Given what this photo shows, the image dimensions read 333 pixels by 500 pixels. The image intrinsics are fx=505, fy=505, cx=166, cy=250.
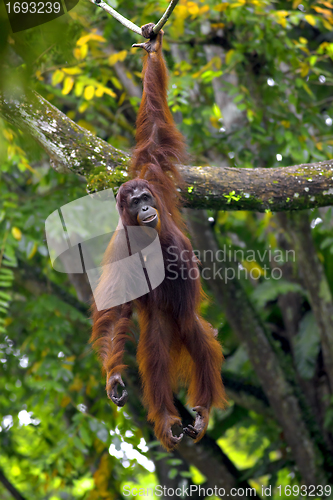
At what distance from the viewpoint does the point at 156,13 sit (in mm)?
5992

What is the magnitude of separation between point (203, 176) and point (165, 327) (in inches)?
46.4

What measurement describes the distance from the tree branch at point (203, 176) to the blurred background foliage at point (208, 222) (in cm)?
97

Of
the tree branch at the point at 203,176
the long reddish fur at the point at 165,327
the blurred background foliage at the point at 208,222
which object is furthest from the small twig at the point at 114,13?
the blurred background foliage at the point at 208,222

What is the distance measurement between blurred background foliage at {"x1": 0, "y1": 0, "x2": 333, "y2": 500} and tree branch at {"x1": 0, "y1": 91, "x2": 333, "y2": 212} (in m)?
0.97

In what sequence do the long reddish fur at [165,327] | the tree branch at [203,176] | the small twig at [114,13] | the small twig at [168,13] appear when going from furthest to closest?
the tree branch at [203,176] < the long reddish fur at [165,327] < the small twig at [114,13] < the small twig at [168,13]

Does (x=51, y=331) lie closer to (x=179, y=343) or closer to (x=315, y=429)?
(x=179, y=343)

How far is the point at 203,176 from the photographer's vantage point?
12.4ft

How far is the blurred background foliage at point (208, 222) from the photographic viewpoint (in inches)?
205

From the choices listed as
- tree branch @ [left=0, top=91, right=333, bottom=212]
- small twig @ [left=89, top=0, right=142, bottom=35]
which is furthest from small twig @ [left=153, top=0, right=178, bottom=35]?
tree branch @ [left=0, top=91, right=333, bottom=212]

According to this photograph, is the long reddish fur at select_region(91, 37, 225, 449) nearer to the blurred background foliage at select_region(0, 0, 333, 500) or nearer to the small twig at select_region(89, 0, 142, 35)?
the small twig at select_region(89, 0, 142, 35)

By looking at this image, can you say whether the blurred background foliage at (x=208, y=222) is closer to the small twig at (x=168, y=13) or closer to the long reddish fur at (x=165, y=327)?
the long reddish fur at (x=165, y=327)

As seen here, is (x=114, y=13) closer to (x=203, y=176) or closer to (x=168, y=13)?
(x=168, y=13)

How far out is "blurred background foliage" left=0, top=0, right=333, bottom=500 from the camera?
205 inches

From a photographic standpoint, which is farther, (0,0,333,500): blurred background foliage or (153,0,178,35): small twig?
(0,0,333,500): blurred background foliage
